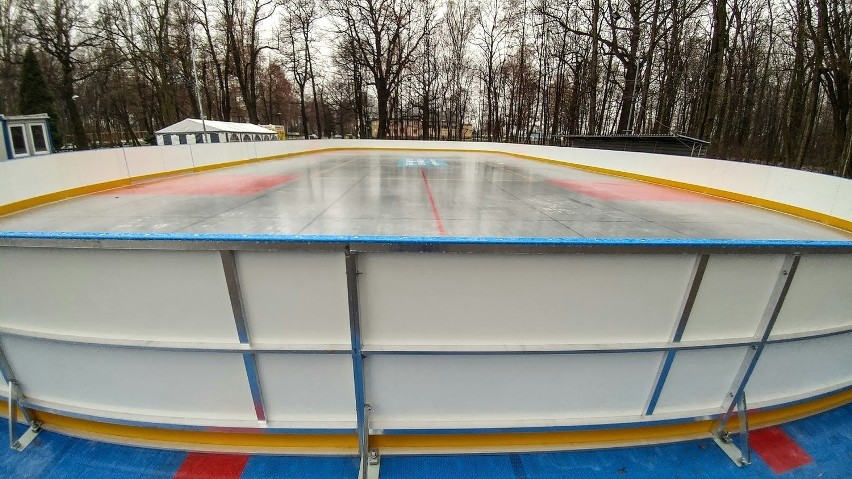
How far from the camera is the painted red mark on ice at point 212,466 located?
2.09 m

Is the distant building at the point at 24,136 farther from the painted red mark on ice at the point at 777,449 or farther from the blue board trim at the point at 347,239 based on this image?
the painted red mark on ice at the point at 777,449

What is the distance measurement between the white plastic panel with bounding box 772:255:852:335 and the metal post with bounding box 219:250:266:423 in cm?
313

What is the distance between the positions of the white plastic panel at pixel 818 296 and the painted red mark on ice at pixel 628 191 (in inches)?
372

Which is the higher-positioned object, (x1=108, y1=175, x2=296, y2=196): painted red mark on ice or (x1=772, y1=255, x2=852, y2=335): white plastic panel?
(x1=772, y1=255, x2=852, y2=335): white plastic panel

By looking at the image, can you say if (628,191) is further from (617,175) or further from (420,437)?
(420,437)

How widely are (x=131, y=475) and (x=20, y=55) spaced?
4225 centimetres

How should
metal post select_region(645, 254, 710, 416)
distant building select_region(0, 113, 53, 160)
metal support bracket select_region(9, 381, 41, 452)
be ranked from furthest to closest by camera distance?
distant building select_region(0, 113, 53, 160) → metal support bracket select_region(9, 381, 41, 452) → metal post select_region(645, 254, 710, 416)

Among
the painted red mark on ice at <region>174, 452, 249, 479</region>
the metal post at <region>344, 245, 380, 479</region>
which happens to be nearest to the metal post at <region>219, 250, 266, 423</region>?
the painted red mark on ice at <region>174, 452, 249, 479</region>

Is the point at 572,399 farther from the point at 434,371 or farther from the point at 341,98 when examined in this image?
the point at 341,98

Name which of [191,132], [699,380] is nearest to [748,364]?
[699,380]

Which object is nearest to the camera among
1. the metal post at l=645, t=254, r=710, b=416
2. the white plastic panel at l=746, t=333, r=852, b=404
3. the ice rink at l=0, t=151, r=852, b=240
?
the metal post at l=645, t=254, r=710, b=416

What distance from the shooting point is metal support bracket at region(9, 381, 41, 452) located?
2.24 metres

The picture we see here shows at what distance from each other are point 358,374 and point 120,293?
53.3 inches

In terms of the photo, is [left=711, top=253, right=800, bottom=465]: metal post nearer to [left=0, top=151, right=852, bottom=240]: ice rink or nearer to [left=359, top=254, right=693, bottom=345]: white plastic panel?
[left=359, top=254, right=693, bottom=345]: white plastic panel
